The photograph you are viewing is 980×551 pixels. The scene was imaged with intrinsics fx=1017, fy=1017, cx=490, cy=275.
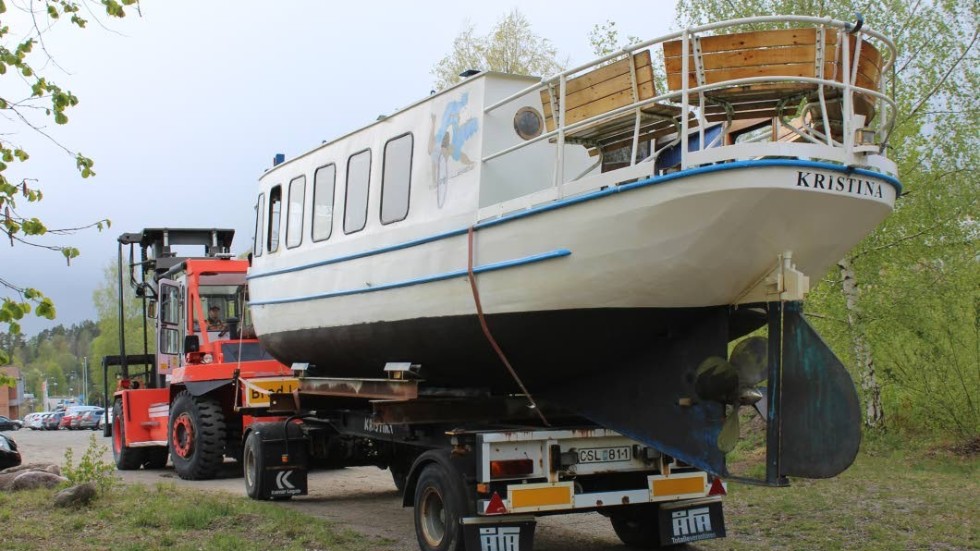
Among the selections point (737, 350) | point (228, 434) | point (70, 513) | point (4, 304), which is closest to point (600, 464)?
point (737, 350)

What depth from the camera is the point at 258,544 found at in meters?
8.51

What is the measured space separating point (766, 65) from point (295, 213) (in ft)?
17.9

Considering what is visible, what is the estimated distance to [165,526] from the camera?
922 cm

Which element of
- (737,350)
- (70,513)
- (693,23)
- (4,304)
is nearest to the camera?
(4,304)

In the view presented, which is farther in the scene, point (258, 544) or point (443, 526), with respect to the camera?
point (258, 544)

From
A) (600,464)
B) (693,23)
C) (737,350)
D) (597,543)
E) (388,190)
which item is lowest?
(597,543)

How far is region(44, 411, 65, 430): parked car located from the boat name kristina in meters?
A: 53.9

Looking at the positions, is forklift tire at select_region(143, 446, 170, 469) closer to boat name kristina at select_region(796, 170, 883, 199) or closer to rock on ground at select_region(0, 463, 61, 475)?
rock on ground at select_region(0, 463, 61, 475)

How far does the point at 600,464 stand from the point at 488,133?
8.56 feet

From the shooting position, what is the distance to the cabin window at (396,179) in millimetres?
8352

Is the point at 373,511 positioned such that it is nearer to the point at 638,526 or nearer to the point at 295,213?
the point at 295,213

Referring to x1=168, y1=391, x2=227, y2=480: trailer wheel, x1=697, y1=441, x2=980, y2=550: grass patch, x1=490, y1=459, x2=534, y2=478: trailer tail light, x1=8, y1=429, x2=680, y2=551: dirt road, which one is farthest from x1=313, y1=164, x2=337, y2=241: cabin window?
x1=168, y1=391, x2=227, y2=480: trailer wheel

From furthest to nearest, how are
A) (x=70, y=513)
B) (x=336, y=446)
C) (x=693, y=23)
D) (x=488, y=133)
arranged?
(x=693, y=23)
(x=336, y=446)
(x=70, y=513)
(x=488, y=133)

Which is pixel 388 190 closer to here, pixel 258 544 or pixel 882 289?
pixel 258 544
